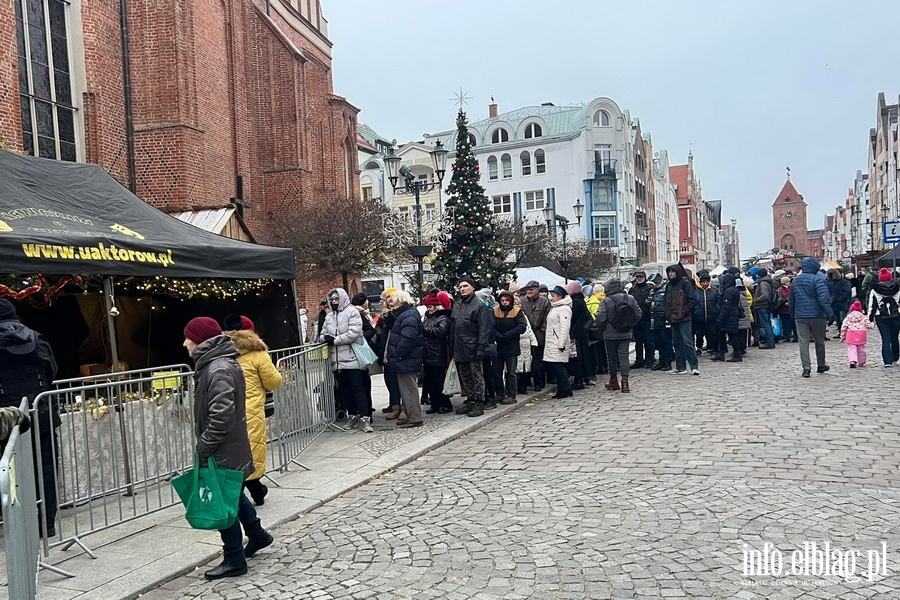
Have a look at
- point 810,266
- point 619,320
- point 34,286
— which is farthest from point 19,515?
point 810,266

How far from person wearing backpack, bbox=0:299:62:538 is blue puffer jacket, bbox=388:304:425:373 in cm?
433

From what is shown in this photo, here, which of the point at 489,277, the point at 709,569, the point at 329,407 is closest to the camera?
the point at 709,569

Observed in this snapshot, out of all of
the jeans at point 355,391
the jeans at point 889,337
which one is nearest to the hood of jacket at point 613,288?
the jeans at point 355,391

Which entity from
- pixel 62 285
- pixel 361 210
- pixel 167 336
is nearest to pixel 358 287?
pixel 361 210

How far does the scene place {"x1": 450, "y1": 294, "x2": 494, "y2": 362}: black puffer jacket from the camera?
963cm

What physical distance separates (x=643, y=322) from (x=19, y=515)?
12372 mm

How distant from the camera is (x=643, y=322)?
1416 cm

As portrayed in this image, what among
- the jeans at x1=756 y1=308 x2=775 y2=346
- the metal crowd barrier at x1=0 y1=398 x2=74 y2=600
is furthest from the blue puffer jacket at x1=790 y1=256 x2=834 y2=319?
the metal crowd barrier at x1=0 y1=398 x2=74 y2=600

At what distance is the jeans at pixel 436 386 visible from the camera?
10.4m

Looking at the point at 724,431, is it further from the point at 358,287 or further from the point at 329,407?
the point at 358,287

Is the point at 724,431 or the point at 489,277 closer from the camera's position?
the point at 724,431

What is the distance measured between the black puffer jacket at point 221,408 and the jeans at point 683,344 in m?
9.77

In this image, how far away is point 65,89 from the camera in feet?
60.0

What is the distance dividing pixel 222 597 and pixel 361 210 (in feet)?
68.4
